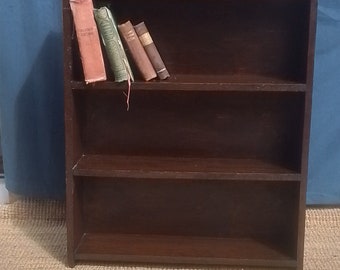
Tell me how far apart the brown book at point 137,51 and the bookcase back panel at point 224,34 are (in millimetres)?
157

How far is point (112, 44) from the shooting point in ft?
4.86

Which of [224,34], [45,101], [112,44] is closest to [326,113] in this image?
[224,34]

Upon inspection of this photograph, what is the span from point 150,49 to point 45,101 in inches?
16.9

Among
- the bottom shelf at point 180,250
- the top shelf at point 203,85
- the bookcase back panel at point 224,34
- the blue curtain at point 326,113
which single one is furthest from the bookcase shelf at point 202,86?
the bottom shelf at point 180,250

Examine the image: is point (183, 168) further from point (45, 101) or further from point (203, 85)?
point (45, 101)

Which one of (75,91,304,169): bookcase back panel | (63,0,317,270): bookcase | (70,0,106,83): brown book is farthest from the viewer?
(75,91,304,169): bookcase back panel

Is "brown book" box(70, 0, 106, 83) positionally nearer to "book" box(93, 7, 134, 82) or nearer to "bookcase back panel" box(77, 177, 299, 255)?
"book" box(93, 7, 134, 82)

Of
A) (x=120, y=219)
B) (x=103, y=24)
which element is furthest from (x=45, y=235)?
(x=103, y=24)

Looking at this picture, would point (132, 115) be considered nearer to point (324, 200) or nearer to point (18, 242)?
point (18, 242)

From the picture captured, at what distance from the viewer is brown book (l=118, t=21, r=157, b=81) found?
1511mm

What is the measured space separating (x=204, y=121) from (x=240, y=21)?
290 millimetres

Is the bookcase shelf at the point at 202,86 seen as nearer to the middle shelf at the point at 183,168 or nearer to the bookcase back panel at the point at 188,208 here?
the middle shelf at the point at 183,168

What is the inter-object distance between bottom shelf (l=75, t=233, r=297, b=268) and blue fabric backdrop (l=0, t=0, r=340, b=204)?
254 mm

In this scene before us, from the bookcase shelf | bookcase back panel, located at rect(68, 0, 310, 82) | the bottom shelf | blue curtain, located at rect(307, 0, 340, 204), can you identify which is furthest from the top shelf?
the bottom shelf
